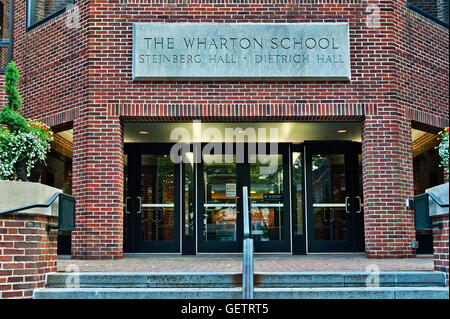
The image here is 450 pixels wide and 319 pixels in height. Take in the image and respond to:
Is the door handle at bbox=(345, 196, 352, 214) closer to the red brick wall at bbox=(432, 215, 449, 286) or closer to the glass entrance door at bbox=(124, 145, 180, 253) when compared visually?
the glass entrance door at bbox=(124, 145, 180, 253)

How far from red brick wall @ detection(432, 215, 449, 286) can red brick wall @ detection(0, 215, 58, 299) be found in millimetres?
4401

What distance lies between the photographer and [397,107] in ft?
31.2

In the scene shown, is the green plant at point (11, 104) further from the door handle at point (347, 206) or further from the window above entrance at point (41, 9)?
the door handle at point (347, 206)

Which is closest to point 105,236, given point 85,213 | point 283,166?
point 85,213

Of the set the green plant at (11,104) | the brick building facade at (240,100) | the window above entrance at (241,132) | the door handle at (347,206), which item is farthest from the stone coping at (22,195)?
the door handle at (347,206)

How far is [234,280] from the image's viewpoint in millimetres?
6062

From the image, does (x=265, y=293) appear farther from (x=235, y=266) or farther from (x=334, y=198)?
(x=334, y=198)

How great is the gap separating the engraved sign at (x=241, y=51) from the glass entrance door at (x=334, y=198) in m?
2.70

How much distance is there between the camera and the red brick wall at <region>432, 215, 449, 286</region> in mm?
5922

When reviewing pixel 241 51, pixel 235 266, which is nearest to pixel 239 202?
pixel 241 51

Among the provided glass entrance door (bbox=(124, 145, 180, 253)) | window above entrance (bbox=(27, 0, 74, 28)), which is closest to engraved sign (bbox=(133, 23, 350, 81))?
window above entrance (bbox=(27, 0, 74, 28))
